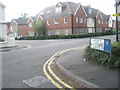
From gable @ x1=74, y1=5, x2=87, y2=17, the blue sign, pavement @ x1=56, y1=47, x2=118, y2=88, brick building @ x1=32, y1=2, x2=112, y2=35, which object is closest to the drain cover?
pavement @ x1=56, y1=47, x2=118, y2=88

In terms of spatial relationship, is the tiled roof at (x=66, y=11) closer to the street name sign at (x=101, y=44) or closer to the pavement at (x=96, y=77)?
the street name sign at (x=101, y=44)

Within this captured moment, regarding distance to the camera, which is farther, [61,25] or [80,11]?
[61,25]

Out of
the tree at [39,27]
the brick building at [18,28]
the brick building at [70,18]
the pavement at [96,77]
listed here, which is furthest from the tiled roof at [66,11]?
the pavement at [96,77]

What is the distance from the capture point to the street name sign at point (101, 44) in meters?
8.00

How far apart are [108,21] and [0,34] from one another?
41.9 metres

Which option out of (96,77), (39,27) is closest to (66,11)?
(39,27)

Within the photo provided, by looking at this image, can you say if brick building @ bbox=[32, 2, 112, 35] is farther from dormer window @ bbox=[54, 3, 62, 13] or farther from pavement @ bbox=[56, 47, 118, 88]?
pavement @ bbox=[56, 47, 118, 88]

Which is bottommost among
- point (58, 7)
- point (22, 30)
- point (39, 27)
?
point (22, 30)

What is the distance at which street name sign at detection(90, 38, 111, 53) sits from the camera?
8.00 m

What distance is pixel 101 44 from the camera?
28.3 ft

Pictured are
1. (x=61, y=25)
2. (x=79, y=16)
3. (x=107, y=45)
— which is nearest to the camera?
(x=107, y=45)

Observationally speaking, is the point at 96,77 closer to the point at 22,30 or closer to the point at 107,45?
the point at 107,45

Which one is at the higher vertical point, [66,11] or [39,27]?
[66,11]

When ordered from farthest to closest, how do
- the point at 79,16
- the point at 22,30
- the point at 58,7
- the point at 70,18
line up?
the point at 22,30, the point at 58,7, the point at 79,16, the point at 70,18
